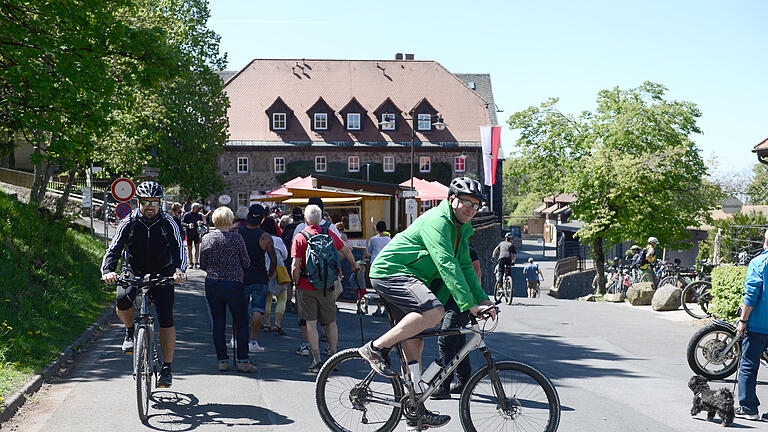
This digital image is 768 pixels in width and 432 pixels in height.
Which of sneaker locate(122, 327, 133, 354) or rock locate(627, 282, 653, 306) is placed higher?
sneaker locate(122, 327, 133, 354)

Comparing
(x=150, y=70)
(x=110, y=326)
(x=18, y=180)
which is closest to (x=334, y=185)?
(x=150, y=70)

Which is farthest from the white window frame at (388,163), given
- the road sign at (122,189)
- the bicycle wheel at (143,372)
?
the bicycle wheel at (143,372)

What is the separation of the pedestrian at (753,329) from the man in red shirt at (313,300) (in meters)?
4.11

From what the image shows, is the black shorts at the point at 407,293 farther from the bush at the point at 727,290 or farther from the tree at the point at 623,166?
the tree at the point at 623,166

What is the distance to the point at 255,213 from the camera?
9938 millimetres

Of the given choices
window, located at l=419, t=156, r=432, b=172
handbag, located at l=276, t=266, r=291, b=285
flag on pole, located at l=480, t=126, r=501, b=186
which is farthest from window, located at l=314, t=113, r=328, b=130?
handbag, located at l=276, t=266, r=291, b=285

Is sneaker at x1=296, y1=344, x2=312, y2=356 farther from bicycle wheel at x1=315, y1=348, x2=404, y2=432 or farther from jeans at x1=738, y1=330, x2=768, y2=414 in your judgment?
jeans at x1=738, y1=330, x2=768, y2=414

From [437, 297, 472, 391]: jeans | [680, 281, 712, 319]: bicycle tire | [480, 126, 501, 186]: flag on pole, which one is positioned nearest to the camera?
[437, 297, 472, 391]: jeans

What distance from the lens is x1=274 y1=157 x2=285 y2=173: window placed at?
193 ft

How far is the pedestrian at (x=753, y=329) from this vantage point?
7.25 m

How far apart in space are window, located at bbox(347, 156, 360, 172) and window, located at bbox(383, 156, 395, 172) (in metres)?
1.97

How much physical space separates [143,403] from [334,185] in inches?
894

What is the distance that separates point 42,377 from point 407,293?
4.54 meters

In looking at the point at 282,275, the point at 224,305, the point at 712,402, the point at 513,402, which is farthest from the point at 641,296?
the point at 513,402
